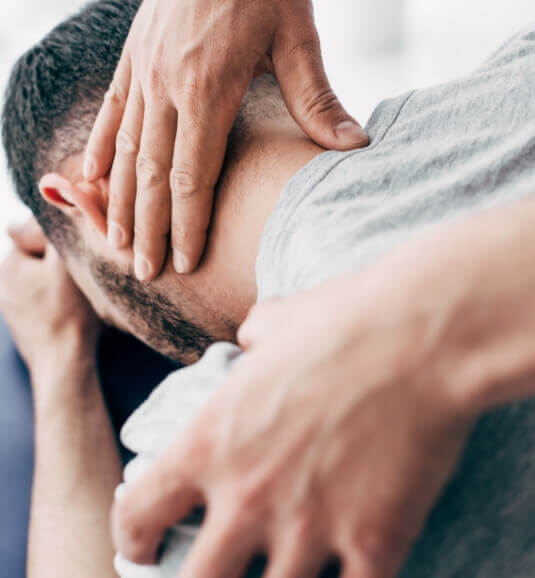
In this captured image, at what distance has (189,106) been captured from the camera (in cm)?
81

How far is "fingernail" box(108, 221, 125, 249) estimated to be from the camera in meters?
0.89

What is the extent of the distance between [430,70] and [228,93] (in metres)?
1.99

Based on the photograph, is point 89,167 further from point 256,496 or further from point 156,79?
point 256,496

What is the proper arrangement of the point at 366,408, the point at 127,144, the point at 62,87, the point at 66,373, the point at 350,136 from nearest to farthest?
the point at 366,408
the point at 350,136
the point at 127,144
the point at 62,87
the point at 66,373

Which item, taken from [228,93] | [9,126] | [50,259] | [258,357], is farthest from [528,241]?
[50,259]

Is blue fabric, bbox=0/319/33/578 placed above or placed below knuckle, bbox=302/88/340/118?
below

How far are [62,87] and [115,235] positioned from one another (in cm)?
29

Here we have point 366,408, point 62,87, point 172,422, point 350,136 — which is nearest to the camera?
point 366,408

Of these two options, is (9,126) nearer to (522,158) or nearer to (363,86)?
(522,158)

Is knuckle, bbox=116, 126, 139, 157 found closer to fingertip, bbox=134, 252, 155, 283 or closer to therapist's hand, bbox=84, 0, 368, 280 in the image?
therapist's hand, bbox=84, 0, 368, 280

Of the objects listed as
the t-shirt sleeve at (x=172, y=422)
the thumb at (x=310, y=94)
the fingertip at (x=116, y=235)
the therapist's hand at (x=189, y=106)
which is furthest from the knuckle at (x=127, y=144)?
the t-shirt sleeve at (x=172, y=422)

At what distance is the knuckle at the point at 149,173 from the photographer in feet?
2.80

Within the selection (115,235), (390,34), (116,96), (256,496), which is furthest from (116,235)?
(390,34)

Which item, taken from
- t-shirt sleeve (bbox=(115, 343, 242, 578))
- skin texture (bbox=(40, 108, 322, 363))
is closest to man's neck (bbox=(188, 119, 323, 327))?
skin texture (bbox=(40, 108, 322, 363))
